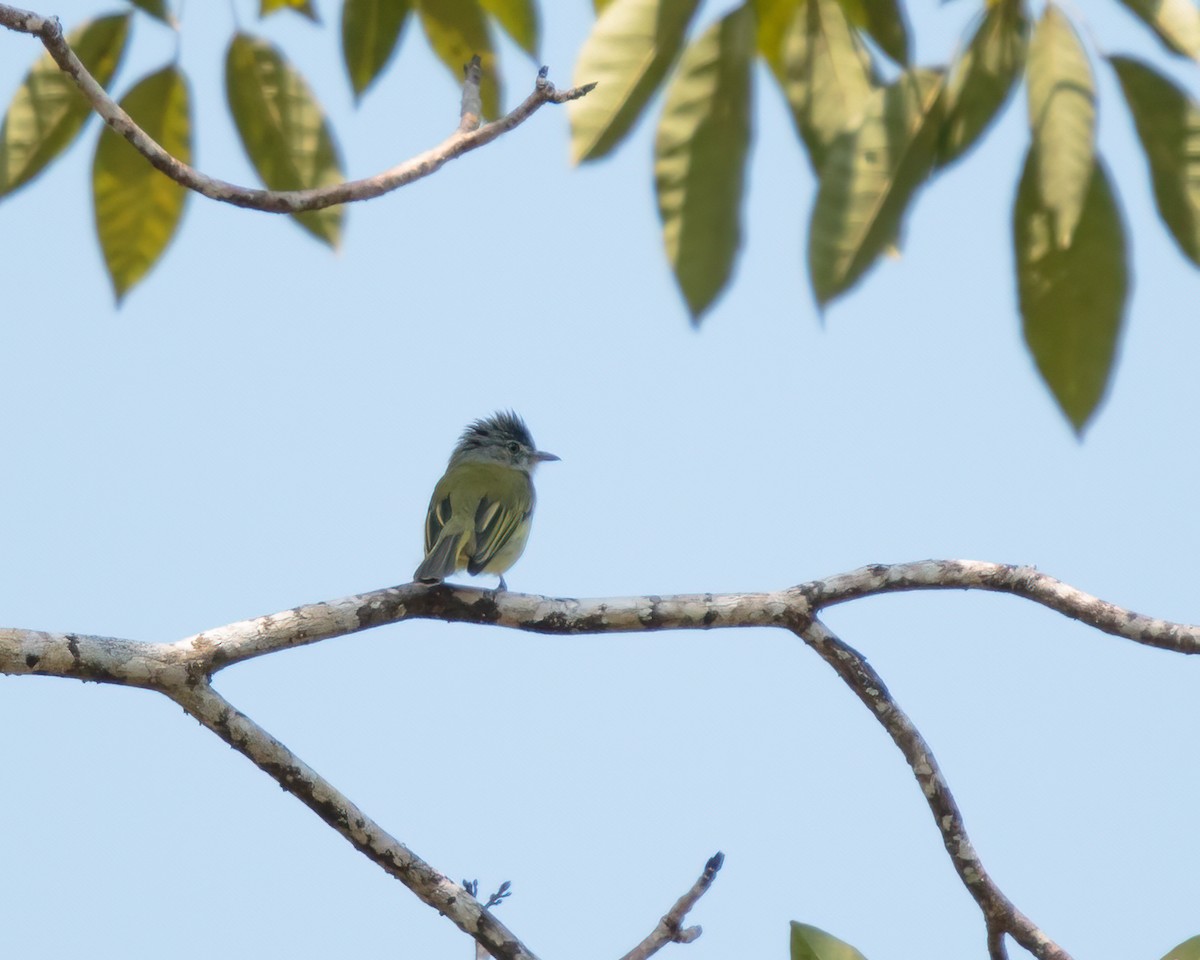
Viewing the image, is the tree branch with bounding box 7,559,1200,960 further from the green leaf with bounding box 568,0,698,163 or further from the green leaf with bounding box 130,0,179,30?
the green leaf with bounding box 568,0,698,163

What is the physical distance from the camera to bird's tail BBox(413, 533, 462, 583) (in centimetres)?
399

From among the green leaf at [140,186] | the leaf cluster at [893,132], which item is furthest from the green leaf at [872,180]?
the green leaf at [140,186]

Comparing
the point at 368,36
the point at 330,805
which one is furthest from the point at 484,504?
the point at 368,36

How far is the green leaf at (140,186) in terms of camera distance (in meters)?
2.81

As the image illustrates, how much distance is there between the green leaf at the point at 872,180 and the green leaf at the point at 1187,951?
126 cm

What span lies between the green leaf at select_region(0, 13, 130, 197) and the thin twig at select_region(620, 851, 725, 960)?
80.3 inches

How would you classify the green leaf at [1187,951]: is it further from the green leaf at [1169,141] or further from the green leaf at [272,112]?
the green leaf at [272,112]

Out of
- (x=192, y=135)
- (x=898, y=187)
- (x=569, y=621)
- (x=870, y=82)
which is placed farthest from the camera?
(x=569, y=621)

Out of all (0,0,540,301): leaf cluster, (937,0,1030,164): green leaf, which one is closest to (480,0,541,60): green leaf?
(0,0,540,301): leaf cluster

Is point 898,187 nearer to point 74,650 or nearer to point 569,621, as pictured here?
point 569,621

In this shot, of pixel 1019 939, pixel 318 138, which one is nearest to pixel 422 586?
pixel 318 138

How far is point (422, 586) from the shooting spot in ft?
11.4

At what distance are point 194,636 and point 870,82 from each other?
1813 millimetres

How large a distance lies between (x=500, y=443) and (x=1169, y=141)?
19.0 feet
